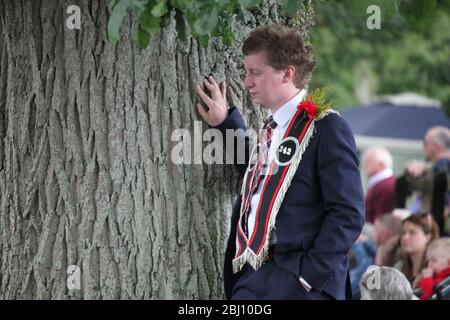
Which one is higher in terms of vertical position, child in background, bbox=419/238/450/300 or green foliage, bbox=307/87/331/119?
green foliage, bbox=307/87/331/119

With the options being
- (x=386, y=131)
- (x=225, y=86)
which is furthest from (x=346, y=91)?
(x=225, y=86)

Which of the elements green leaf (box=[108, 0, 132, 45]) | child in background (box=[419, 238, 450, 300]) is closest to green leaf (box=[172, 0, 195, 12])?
green leaf (box=[108, 0, 132, 45])

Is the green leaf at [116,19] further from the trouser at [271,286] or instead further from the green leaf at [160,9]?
the trouser at [271,286]

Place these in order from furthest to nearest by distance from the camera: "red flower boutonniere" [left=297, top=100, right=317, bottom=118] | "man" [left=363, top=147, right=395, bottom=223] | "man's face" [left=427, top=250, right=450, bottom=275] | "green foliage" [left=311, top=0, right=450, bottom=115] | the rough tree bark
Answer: "green foliage" [left=311, top=0, right=450, bottom=115], "man" [left=363, top=147, right=395, bottom=223], "man's face" [left=427, top=250, right=450, bottom=275], the rough tree bark, "red flower boutonniere" [left=297, top=100, right=317, bottom=118]

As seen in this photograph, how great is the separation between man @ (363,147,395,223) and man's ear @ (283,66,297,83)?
5.13m

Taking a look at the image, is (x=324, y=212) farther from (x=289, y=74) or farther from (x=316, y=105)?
(x=289, y=74)

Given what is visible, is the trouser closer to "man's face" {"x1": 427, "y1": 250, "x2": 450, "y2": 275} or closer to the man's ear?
the man's ear

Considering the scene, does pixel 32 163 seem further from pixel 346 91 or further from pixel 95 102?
pixel 346 91

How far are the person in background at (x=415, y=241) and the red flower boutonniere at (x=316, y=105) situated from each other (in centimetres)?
341

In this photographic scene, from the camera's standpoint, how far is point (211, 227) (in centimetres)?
436

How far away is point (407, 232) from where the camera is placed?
7363 mm

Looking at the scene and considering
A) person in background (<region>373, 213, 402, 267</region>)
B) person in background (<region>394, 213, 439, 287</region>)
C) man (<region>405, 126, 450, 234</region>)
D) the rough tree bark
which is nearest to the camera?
the rough tree bark

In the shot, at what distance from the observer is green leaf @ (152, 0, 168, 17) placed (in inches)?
140

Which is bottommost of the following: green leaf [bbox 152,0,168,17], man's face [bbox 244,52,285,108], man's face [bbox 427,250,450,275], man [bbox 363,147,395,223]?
man's face [bbox 427,250,450,275]
